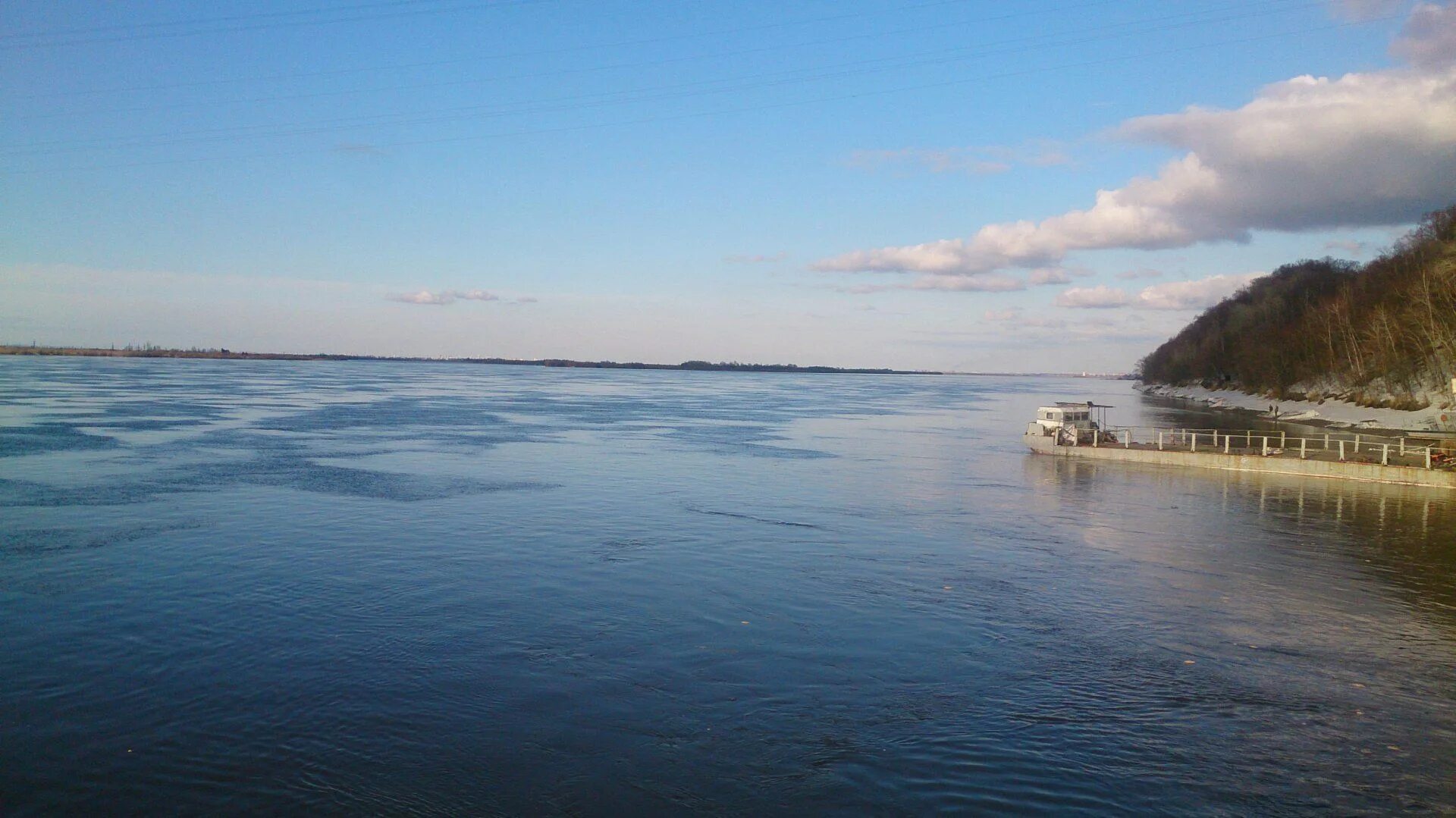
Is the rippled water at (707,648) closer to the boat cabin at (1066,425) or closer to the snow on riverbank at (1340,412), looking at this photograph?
the boat cabin at (1066,425)

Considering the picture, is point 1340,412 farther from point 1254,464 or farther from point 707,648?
point 707,648

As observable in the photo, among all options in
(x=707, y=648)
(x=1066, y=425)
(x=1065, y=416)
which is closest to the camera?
(x=707, y=648)

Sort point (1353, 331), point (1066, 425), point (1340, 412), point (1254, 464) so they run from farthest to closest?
point (1353, 331)
point (1340, 412)
point (1066, 425)
point (1254, 464)

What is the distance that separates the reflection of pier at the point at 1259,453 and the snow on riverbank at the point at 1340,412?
22.5 feet

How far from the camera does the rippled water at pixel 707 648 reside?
10.0 metres

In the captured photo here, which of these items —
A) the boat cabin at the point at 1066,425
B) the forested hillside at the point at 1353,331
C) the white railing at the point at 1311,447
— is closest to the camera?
the white railing at the point at 1311,447

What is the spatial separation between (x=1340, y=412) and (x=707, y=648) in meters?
84.9

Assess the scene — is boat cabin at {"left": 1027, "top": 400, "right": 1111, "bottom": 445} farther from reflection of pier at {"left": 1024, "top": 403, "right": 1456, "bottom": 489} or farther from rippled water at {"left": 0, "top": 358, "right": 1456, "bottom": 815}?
rippled water at {"left": 0, "top": 358, "right": 1456, "bottom": 815}

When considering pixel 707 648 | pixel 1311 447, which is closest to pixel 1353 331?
pixel 1311 447

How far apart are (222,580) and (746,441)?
38726 mm

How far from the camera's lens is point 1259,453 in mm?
44562

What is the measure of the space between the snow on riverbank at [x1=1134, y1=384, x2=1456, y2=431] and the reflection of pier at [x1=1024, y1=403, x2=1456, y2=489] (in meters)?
6.86

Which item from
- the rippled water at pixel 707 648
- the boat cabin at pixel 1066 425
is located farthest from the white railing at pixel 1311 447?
the rippled water at pixel 707 648

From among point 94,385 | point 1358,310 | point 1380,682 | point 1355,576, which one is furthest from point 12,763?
point 94,385
